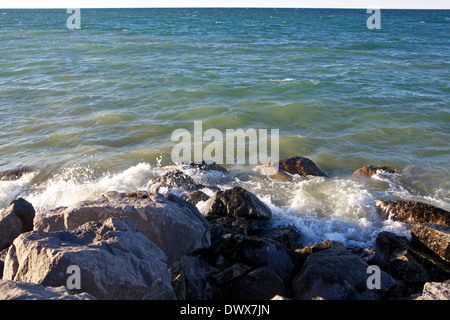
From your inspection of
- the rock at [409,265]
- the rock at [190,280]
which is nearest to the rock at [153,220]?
the rock at [190,280]

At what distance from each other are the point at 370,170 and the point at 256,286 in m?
6.31

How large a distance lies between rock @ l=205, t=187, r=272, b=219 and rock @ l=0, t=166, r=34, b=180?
5.64 m

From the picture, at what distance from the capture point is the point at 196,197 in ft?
26.4

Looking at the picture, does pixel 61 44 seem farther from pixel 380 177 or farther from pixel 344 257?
pixel 344 257

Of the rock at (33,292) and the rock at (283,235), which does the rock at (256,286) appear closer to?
the rock at (283,235)

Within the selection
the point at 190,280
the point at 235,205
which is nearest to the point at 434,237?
the point at 235,205

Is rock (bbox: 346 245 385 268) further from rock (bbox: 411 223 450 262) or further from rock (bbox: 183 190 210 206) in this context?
rock (bbox: 183 190 210 206)

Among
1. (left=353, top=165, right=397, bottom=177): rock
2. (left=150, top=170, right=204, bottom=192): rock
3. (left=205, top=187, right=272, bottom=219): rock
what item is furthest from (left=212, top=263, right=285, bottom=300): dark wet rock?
Result: (left=353, top=165, right=397, bottom=177): rock

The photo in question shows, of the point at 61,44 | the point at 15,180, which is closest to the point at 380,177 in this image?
the point at 15,180

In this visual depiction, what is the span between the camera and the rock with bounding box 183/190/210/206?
7980 millimetres

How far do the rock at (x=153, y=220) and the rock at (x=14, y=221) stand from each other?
2.37 ft

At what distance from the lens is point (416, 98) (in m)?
16.6

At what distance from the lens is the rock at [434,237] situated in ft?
20.3

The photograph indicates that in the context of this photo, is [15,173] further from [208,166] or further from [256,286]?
[256,286]
